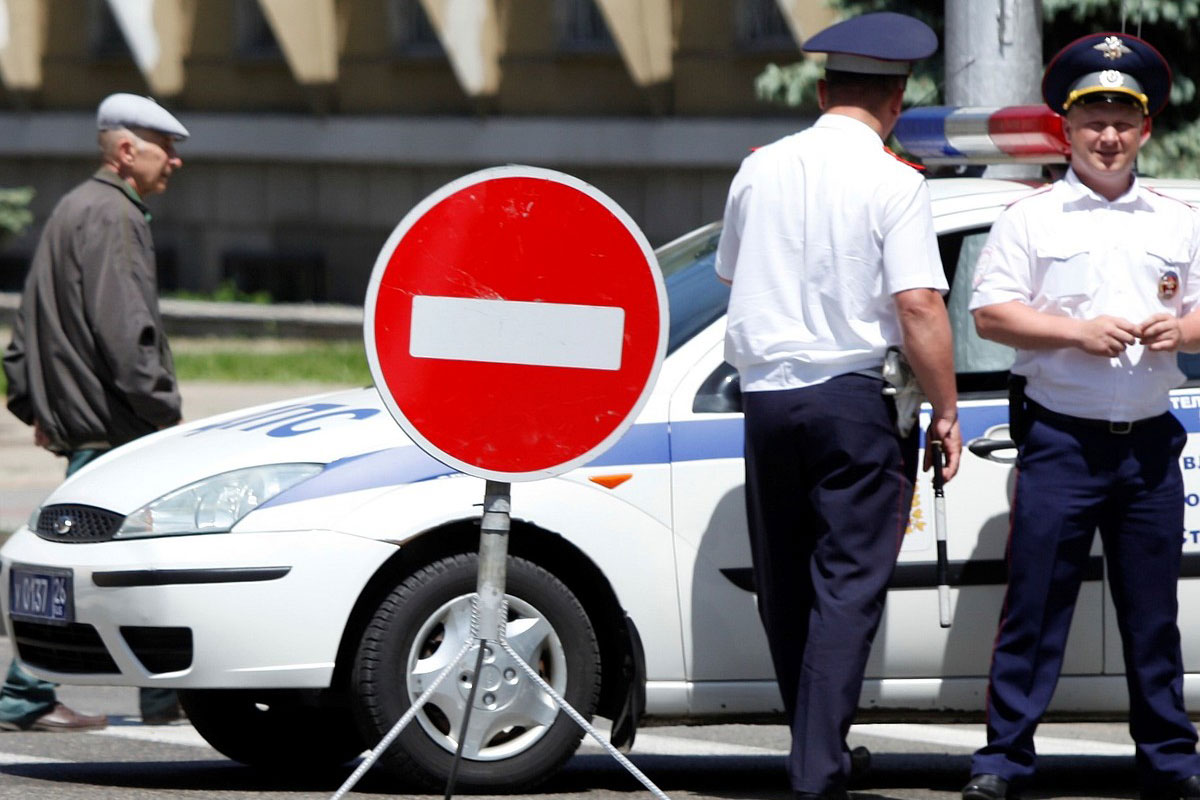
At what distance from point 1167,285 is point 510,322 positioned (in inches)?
65.6

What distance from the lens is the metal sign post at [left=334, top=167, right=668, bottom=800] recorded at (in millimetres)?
4410

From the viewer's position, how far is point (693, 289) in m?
5.72

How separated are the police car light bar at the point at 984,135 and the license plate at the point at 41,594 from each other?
2541 mm

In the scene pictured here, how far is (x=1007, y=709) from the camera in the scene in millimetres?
5176

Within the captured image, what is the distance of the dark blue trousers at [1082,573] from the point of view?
511cm

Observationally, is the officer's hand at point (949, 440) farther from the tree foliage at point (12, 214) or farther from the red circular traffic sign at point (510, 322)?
the tree foliage at point (12, 214)

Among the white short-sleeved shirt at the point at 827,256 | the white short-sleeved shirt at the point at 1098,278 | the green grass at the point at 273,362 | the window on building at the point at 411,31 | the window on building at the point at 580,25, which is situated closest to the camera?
the white short-sleeved shirt at the point at 827,256

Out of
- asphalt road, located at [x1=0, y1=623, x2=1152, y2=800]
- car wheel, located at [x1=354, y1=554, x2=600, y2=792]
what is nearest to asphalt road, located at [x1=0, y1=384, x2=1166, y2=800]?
asphalt road, located at [x1=0, y1=623, x2=1152, y2=800]

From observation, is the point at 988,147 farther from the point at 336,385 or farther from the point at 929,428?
the point at 336,385

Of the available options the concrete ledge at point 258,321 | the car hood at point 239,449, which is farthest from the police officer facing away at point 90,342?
the concrete ledge at point 258,321

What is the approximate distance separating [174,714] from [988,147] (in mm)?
3147

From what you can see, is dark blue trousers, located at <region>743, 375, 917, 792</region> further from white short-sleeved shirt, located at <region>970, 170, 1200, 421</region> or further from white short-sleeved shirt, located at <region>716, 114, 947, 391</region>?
white short-sleeved shirt, located at <region>970, 170, 1200, 421</region>

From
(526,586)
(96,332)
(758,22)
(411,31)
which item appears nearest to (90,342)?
(96,332)

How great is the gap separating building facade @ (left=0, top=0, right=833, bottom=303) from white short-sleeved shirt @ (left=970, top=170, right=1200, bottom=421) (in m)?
15.0
